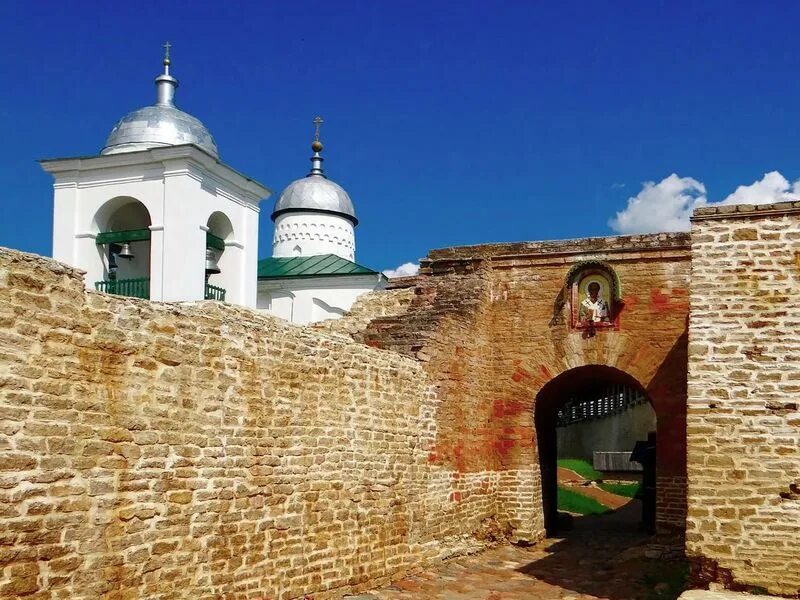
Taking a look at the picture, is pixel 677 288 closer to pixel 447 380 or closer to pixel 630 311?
pixel 630 311

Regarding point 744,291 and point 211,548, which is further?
point 744,291

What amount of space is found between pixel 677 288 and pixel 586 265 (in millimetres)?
1192

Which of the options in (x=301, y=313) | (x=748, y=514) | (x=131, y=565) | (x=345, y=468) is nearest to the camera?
(x=131, y=565)

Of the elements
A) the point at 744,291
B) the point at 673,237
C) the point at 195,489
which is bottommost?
the point at 195,489

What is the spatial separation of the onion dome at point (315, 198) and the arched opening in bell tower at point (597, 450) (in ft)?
27.5

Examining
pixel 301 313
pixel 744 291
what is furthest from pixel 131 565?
pixel 301 313

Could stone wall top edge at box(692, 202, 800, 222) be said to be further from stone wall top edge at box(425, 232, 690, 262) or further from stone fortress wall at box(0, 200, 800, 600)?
stone wall top edge at box(425, 232, 690, 262)

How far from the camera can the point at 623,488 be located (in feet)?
72.1

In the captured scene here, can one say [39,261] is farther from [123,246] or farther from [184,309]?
[123,246]

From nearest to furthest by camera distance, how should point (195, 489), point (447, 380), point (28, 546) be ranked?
point (28, 546) < point (195, 489) < point (447, 380)

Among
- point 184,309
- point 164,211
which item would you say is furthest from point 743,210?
point 164,211

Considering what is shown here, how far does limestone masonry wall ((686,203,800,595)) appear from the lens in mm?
7434

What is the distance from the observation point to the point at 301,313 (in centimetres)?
2328

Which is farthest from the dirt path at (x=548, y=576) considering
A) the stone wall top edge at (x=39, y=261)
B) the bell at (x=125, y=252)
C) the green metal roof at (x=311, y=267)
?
the green metal roof at (x=311, y=267)
